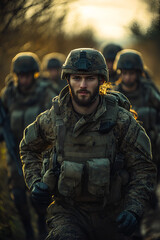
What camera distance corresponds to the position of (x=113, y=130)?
3.65 m

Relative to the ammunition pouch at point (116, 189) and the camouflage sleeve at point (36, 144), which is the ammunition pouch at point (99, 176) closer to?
the ammunition pouch at point (116, 189)

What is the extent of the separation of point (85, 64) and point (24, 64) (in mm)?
3272

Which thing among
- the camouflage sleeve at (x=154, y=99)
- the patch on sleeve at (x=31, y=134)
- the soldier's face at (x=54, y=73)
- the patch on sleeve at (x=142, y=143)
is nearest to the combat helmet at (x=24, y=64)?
the camouflage sleeve at (x=154, y=99)

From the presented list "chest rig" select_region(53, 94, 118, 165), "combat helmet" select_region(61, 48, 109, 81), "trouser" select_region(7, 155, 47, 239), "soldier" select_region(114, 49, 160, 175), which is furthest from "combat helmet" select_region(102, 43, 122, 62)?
"chest rig" select_region(53, 94, 118, 165)

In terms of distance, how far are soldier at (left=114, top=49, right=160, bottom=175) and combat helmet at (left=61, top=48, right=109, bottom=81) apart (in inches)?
106

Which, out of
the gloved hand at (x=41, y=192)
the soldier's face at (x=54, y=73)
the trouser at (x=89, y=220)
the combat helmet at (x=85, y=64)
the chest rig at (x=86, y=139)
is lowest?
the trouser at (x=89, y=220)

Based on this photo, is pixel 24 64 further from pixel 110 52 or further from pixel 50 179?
pixel 50 179

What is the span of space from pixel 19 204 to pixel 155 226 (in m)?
2.02

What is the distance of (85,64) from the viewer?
3613mm

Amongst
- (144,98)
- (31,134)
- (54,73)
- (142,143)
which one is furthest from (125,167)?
(54,73)

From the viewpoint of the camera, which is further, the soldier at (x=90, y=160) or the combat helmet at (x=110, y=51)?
the combat helmet at (x=110, y=51)

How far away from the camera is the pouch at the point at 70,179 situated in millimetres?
3516

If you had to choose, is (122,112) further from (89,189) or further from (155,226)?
(155,226)

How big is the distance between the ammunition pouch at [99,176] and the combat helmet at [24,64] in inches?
136
